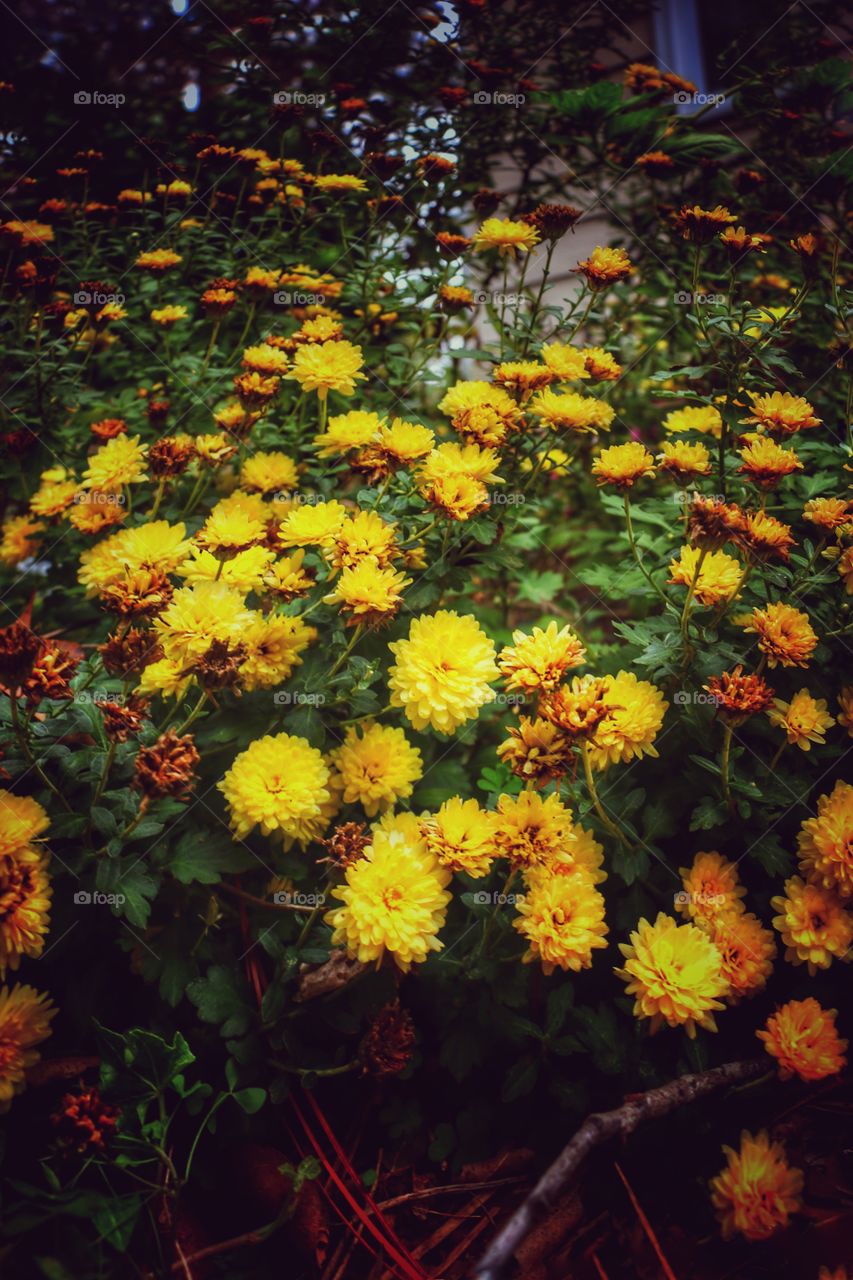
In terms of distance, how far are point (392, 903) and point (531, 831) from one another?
256mm

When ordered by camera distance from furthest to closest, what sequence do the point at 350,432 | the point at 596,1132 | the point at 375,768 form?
the point at 350,432 → the point at 375,768 → the point at 596,1132

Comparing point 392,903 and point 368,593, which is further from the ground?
point 368,593

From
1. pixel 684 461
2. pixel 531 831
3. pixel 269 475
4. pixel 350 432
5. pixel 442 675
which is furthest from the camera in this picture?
pixel 269 475

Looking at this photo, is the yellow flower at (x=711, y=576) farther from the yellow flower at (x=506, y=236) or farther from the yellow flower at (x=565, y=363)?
A: the yellow flower at (x=506, y=236)

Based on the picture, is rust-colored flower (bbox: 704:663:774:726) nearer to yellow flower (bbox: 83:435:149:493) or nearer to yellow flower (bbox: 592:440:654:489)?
yellow flower (bbox: 592:440:654:489)

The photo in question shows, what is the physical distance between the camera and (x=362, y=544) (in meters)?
1.44

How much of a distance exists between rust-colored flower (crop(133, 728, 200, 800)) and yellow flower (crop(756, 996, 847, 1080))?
1013 millimetres

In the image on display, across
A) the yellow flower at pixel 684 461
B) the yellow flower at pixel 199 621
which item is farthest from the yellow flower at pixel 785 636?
the yellow flower at pixel 199 621

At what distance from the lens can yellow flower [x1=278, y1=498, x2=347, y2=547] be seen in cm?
151

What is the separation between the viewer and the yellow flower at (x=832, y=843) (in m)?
1.31

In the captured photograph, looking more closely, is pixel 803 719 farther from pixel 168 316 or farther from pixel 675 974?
pixel 168 316

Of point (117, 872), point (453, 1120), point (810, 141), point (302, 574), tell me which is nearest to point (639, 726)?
point (302, 574)

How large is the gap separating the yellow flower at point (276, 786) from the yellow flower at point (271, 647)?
13cm

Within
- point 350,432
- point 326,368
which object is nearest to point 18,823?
point 350,432
